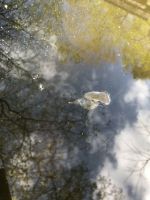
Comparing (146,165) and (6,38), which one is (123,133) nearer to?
(146,165)

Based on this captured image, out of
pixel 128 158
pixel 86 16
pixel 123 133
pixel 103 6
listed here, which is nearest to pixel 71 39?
pixel 86 16

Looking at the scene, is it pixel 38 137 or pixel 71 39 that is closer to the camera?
pixel 38 137

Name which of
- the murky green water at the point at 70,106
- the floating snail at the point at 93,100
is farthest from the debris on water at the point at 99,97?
the murky green water at the point at 70,106

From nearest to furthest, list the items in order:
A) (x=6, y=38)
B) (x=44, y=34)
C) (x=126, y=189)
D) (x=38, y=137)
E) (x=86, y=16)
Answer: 1. (x=126, y=189)
2. (x=38, y=137)
3. (x=6, y=38)
4. (x=44, y=34)
5. (x=86, y=16)

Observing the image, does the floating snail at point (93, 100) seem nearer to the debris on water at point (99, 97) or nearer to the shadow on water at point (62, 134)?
the debris on water at point (99, 97)

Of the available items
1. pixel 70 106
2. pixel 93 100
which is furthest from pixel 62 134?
pixel 93 100

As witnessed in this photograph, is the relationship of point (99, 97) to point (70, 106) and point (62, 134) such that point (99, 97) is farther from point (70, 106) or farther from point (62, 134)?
point (62, 134)

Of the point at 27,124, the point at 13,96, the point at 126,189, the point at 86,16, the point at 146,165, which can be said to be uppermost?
the point at 86,16
